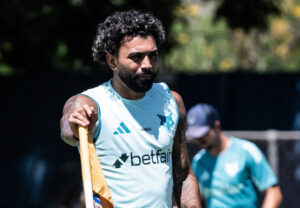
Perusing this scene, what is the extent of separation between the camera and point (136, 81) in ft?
10.4

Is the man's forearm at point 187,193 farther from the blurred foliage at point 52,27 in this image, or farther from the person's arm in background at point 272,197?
the blurred foliage at point 52,27

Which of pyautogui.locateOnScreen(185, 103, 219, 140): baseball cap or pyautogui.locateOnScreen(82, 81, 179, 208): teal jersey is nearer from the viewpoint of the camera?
pyautogui.locateOnScreen(82, 81, 179, 208): teal jersey

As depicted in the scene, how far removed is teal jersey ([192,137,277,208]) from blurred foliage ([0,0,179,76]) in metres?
3.54

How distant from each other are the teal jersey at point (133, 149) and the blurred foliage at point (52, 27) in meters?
4.63

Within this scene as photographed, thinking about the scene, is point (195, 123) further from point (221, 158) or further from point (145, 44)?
point (145, 44)

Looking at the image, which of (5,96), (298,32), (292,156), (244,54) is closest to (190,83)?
(292,156)

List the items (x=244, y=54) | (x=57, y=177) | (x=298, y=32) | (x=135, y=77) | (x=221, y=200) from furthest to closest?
(x=298, y=32) < (x=244, y=54) < (x=57, y=177) < (x=221, y=200) < (x=135, y=77)

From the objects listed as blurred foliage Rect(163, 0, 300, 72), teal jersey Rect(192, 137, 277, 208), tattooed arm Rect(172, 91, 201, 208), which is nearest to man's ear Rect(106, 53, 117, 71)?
tattooed arm Rect(172, 91, 201, 208)

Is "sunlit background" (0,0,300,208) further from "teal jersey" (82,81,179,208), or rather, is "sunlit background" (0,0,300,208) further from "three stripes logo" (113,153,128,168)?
"three stripes logo" (113,153,128,168)

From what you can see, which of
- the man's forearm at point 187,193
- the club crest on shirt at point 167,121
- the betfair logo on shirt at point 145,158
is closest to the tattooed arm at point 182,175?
the man's forearm at point 187,193

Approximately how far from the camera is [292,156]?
8453 mm

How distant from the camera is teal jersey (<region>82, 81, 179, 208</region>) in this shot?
10.3 feet

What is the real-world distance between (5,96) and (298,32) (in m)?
13.8

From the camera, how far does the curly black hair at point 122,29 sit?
324 centimetres
